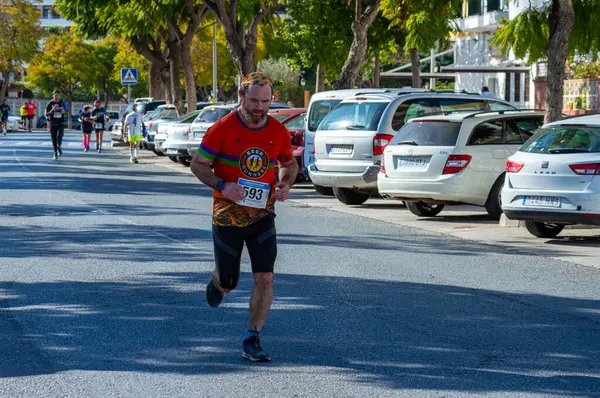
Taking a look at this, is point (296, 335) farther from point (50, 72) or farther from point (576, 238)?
point (50, 72)

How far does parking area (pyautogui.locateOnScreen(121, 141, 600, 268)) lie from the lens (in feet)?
45.4

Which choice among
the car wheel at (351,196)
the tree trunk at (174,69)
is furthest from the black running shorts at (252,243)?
the tree trunk at (174,69)

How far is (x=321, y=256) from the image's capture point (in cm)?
1292

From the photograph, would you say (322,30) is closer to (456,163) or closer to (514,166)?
(456,163)

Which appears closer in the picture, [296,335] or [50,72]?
[296,335]

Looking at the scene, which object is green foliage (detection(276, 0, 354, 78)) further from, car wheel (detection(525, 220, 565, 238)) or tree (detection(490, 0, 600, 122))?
car wheel (detection(525, 220, 565, 238))

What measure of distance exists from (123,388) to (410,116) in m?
13.5

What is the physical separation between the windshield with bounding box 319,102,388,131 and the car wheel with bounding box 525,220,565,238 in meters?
4.64

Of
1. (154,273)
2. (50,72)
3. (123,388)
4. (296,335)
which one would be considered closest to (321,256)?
(154,273)

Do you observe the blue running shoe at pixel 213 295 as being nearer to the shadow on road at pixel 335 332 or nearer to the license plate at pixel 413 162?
the shadow on road at pixel 335 332

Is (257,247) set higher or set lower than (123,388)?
higher

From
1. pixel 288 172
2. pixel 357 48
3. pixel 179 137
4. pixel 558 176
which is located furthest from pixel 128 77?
pixel 288 172

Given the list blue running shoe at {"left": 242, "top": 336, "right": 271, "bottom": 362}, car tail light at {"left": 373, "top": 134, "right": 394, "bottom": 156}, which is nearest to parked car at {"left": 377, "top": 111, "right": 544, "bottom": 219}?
car tail light at {"left": 373, "top": 134, "right": 394, "bottom": 156}

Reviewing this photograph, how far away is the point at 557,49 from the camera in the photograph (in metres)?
18.3
